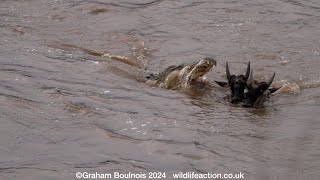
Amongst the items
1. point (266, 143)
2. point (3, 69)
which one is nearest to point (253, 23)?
point (3, 69)

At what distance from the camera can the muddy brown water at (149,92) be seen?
13.0 feet

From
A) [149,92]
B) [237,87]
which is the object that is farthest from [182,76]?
[237,87]

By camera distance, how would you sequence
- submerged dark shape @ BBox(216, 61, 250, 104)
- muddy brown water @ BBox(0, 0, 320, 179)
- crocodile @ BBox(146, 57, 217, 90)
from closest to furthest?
muddy brown water @ BBox(0, 0, 320, 179), submerged dark shape @ BBox(216, 61, 250, 104), crocodile @ BBox(146, 57, 217, 90)

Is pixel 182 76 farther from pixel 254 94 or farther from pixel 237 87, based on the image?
pixel 254 94

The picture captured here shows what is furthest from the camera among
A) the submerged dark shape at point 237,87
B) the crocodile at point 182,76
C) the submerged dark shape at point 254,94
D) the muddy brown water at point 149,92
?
the crocodile at point 182,76

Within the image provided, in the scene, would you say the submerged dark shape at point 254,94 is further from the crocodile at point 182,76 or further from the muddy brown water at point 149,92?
the crocodile at point 182,76

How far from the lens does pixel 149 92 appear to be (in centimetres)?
596

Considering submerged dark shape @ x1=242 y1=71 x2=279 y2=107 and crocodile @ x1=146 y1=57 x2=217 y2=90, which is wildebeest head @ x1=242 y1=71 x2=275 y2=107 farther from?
crocodile @ x1=146 y1=57 x2=217 y2=90

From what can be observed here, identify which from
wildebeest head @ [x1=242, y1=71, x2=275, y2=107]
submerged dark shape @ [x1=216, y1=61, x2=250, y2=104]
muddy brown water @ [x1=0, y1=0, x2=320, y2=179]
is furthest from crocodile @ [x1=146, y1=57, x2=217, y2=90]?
wildebeest head @ [x1=242, y1=71, x2=275, y2=107]

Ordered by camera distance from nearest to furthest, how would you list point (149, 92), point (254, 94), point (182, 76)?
point (254, 94) < point (149, 92) < point (182, 76)

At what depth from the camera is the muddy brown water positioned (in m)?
3.98

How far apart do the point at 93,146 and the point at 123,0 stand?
6.67 metres

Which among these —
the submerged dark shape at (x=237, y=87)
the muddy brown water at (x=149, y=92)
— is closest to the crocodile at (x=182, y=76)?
the muddy brown water at (x=149, y=92)

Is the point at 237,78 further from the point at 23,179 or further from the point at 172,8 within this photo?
the point at 172,8
